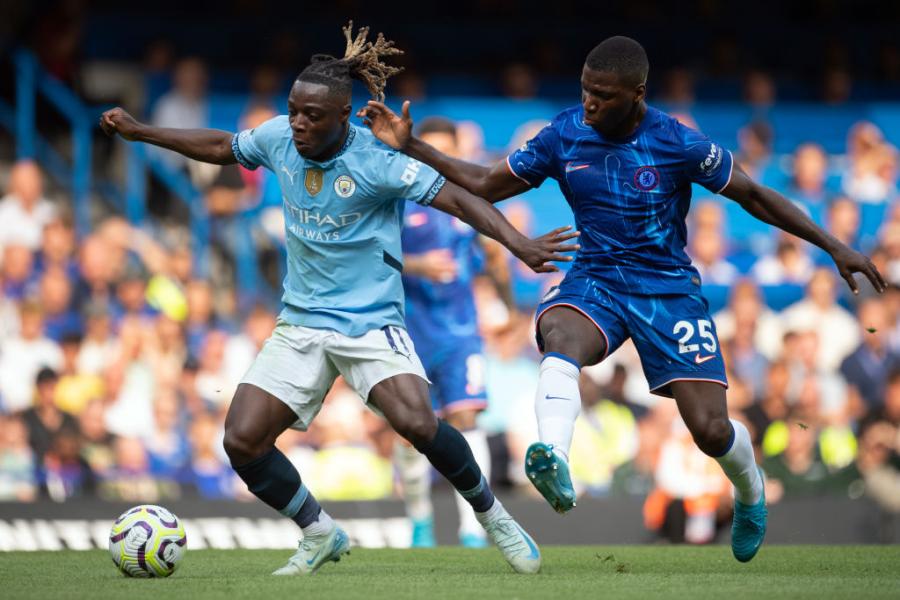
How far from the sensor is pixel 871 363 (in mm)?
13852

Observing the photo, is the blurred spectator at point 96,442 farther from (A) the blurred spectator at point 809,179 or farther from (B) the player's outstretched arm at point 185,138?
(A) the blurred spectator at point 809,179

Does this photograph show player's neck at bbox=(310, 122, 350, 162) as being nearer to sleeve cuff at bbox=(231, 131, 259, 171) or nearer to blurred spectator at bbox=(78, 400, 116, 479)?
sleeve cuff at bbox=(231, 131, 259, 171)

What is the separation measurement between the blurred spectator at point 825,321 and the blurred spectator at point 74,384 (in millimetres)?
6689

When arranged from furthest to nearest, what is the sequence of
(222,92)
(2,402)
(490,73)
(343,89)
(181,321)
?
(490,73), (222,92), (181,321), (2,402), (343,89)

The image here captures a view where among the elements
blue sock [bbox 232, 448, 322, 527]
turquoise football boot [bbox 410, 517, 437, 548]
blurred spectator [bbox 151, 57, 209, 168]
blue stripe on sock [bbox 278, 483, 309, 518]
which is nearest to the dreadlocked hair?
blue sock [bbox 232, 448, 322, 527]

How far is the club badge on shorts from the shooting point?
7.45 m

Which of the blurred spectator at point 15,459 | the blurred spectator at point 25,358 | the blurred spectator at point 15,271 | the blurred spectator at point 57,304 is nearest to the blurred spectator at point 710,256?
the blurred spectator at point 57,304

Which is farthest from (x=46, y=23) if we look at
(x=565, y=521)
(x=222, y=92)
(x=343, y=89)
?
(x=343, y=89)

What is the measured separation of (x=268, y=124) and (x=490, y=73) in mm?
11190

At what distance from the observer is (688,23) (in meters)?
19.6

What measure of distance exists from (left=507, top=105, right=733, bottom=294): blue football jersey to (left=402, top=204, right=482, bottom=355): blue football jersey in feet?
9.09

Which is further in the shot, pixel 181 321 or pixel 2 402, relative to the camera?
pixel 181 321

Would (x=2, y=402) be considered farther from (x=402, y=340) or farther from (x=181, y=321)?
(x=402, y=340)

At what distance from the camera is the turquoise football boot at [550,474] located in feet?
21.7
